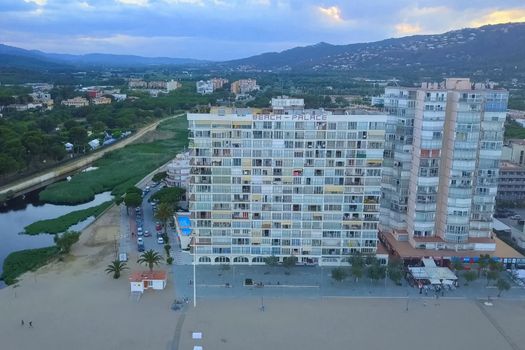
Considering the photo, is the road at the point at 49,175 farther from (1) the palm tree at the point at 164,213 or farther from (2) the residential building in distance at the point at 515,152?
(2) the residential building in distance at the point at 515,152

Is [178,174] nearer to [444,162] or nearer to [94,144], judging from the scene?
[444,162]

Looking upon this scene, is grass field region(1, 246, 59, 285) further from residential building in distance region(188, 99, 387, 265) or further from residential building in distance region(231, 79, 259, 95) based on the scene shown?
residential building in distance region(231, 79, 259, 95)

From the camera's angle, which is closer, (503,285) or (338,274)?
(503,285)

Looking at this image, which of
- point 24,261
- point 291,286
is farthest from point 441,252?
point 24,261

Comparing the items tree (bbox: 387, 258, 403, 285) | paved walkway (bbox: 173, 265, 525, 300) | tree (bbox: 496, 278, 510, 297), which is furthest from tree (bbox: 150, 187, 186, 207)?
tree (bbox: 496, 278, 510, 297)

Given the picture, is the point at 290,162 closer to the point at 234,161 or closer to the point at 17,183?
the point at 234,161

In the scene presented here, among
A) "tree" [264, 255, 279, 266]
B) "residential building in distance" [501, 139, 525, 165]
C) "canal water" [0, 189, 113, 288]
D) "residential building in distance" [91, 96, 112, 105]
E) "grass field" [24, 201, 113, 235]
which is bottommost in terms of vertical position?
"canal water" [0, 189, 113, 288]

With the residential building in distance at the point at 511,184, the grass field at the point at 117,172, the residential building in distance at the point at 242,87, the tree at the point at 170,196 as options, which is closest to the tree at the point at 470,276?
the residential building in distance at the point at 511,184
